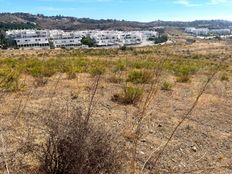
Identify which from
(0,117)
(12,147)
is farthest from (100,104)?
(12,147)

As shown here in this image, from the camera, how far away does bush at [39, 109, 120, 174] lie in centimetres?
328

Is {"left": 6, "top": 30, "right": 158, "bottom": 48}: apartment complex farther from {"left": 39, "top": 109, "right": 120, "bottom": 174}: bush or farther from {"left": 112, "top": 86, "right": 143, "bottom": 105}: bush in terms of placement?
{"left": 39, "top": 109, "right": 120, "bottom": 174}: bush

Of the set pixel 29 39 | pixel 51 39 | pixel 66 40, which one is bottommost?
pixel 66 40

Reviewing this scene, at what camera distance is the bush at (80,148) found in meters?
3.28

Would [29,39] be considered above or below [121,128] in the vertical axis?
below

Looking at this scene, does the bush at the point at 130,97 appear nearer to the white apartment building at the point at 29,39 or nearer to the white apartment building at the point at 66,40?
the white apartment building at the point at 29,39

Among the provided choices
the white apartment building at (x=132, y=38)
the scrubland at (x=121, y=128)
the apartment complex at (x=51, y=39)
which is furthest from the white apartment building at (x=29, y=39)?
the scrubland at (x=121, y=128)

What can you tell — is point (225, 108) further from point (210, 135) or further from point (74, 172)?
point (74, 172)

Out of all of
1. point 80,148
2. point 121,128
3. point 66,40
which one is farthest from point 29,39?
point 80,148

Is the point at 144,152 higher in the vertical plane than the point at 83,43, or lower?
higher

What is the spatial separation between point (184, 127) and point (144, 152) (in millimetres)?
1853

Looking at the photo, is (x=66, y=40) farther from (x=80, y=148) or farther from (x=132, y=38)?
(x=80, y=148)

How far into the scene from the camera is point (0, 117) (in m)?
6.23

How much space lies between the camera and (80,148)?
325 centimetres
